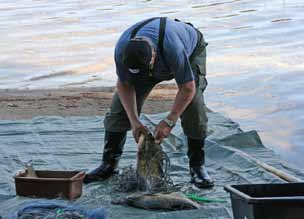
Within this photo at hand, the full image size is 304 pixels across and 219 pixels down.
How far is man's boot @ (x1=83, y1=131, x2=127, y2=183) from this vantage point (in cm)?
556

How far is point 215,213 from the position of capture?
15.6 ft

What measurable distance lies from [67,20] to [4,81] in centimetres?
600

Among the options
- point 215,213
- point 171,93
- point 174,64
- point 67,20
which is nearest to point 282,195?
point 215,213

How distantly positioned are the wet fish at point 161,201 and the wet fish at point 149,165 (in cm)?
16

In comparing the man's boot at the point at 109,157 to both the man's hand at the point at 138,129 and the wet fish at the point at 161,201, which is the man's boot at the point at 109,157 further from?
the wet fish at the point at 161,201

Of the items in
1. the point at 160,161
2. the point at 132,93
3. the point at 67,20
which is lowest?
the point at 67,20

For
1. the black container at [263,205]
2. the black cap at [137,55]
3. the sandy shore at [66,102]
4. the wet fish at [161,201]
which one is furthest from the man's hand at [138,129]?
the sandy shore at [66,102]

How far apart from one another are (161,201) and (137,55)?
0.94 m

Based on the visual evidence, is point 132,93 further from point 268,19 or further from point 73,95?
point 268,19

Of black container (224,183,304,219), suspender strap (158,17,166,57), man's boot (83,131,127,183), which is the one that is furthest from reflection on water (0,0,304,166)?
black container (224,183,304,219)

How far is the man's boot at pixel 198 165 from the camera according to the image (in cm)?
542

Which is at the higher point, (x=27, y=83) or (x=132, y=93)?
(x=132, y=93)

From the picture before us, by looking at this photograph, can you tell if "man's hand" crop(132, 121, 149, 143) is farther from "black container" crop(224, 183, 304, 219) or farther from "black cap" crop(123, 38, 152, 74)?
"black container" crop(224, 183, 304, 219)

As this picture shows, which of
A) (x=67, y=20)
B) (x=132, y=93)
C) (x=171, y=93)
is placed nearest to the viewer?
(x=132, y=93)
